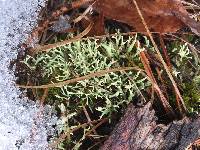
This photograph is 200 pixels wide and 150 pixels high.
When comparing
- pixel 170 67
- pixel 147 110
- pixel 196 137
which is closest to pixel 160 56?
pixel 170 67

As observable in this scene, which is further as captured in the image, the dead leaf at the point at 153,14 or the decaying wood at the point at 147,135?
the dead leaf at the point at 153,14

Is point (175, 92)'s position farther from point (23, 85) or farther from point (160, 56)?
point (23, 85)

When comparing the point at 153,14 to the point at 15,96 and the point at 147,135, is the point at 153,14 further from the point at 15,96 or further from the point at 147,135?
the point at 15,96

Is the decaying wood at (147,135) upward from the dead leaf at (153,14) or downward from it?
downward

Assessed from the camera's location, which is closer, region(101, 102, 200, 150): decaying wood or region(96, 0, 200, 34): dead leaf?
region(101, 102, 200, 150): decaying wood

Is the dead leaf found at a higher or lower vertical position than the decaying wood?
higher

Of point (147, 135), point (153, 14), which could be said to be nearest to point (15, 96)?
point (147, 135)
